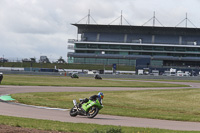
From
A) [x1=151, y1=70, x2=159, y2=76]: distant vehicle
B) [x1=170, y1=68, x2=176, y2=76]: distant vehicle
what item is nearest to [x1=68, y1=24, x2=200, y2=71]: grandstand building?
[x1=170, y1=68, x2=176, y2=76]: distant vehicle

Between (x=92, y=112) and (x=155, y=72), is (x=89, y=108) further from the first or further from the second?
(x=155, y=72)

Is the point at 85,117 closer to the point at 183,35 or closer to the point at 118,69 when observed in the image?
the point at 118,69

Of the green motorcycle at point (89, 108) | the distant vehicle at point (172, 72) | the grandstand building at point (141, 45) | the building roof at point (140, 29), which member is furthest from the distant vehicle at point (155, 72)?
the green motorcycle at point (89, 108)

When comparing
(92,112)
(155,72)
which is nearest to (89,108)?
(92,112)

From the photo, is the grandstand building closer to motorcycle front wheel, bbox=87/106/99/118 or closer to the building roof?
the building roof

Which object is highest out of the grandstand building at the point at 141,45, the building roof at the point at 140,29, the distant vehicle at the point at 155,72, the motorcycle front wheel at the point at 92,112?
the building roof at the point at 140,29

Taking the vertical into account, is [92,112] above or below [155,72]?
below

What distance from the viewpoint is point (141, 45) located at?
130m

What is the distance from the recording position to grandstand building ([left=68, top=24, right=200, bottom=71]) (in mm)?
127375

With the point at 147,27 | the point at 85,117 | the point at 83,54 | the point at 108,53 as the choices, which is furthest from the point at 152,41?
the point at 85,117

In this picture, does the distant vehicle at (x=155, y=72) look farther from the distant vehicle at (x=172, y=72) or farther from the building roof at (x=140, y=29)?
the building roof at (x=140, y=29)

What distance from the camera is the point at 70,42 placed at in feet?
454

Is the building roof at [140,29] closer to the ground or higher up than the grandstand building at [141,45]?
higher up

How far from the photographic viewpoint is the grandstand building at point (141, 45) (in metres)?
127
